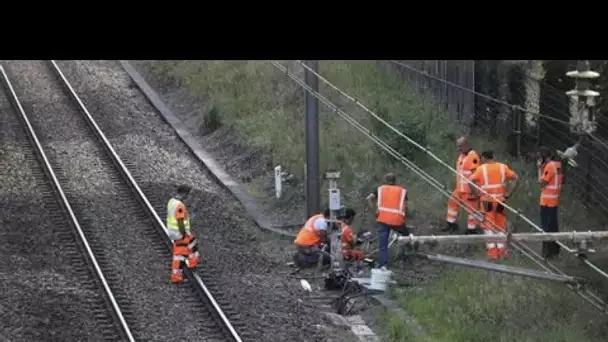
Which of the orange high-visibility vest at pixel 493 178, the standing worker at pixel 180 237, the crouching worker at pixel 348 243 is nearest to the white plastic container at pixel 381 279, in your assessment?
the crouching worker at pixel 348 243

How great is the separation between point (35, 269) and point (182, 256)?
2.08 m

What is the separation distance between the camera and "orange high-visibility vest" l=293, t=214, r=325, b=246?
→ 1797cm

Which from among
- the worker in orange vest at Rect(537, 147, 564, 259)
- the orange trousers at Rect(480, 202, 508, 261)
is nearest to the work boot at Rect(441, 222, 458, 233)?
the orange trousers at Rect(480, 202, 508, 261)

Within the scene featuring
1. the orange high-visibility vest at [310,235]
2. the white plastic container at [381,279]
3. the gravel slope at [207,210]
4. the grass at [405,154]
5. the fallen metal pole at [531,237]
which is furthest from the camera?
the orange high-visibility vest at [310,235]

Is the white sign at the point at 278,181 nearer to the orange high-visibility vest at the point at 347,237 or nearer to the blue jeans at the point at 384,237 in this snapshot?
the orange high-visibility vest at the point at 347,237

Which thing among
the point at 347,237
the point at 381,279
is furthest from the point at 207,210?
the point at 381,279

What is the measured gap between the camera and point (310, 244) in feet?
59.9

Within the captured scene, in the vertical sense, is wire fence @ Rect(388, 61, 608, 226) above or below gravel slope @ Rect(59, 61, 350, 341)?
above

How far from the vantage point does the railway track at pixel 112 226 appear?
1574cm

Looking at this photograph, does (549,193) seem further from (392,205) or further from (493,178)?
(392,205)

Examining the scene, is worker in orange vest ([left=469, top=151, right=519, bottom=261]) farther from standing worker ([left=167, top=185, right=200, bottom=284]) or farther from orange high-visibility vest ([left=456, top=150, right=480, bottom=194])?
standing worker ([left=167, top=185, right=200, bottom=284])

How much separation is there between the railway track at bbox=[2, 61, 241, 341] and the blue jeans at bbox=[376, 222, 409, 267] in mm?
2251
